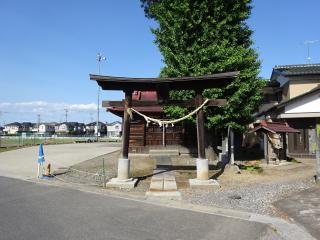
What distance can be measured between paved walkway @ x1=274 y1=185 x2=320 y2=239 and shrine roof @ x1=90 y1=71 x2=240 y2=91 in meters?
4.67

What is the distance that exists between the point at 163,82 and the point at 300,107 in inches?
526

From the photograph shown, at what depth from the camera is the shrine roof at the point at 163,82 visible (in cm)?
1330

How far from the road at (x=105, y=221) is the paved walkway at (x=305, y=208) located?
3.16 feet

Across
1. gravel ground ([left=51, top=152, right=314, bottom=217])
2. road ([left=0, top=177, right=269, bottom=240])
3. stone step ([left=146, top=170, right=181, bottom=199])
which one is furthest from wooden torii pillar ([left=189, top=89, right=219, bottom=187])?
road ([left=0, top=177, right=269, bottom=240])

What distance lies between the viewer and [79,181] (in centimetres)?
1416

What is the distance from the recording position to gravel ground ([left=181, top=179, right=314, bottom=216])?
9.57 metres

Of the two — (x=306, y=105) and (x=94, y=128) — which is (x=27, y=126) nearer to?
(x=94, y=128)

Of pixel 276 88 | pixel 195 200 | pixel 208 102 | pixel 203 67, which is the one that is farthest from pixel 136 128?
pixel 195 200

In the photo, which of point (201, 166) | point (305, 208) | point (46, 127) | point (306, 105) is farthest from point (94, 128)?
point (305, 208)

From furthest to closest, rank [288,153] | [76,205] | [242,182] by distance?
1. [288,153]
2. [242,182]
3. [76,205]

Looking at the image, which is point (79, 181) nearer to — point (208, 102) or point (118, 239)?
point (208, 102)

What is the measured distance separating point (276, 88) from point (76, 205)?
77.8 feet

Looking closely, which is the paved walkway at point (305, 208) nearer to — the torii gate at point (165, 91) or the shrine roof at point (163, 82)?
the torii gate at point (165, 91)

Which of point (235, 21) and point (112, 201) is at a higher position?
point (235, 21)
